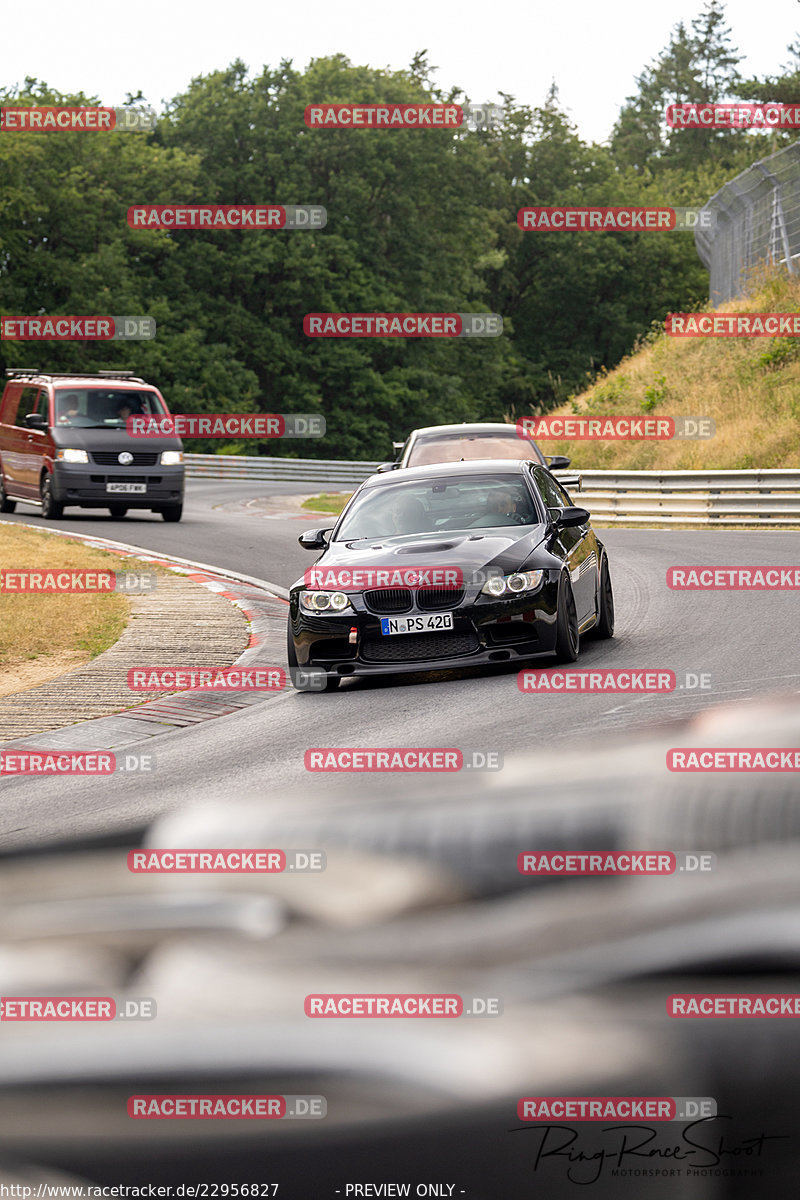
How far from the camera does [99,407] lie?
24.5 metres

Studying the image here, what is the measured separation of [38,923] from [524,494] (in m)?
8.93

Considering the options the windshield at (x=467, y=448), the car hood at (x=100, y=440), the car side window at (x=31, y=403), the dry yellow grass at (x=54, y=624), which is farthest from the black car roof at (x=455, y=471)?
the car side window at (x=31, y=403)

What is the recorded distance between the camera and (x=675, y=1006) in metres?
2.20

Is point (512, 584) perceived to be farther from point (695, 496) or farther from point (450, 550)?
point (695, 496)

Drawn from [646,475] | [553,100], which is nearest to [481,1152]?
[646,475]

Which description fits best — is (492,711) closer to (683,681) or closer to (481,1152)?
(683,681)

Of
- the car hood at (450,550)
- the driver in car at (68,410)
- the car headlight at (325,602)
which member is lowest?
the car headlight at (325,602)

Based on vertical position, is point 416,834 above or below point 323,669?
above

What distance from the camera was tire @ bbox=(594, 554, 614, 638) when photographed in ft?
38.4

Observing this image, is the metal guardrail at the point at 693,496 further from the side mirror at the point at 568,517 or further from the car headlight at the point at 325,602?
the car headlight at the point at 325,602

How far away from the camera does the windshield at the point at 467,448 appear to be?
1794 cm

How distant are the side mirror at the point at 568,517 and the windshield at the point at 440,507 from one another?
0.16 metres

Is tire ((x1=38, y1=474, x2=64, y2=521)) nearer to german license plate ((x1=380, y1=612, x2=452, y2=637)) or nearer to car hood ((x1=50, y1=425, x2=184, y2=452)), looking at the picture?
car hood ((x1=50, y1=425, x2=184, y2=452))

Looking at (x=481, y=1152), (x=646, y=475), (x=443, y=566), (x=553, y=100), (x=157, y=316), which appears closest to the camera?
(x=481, y=1152)
